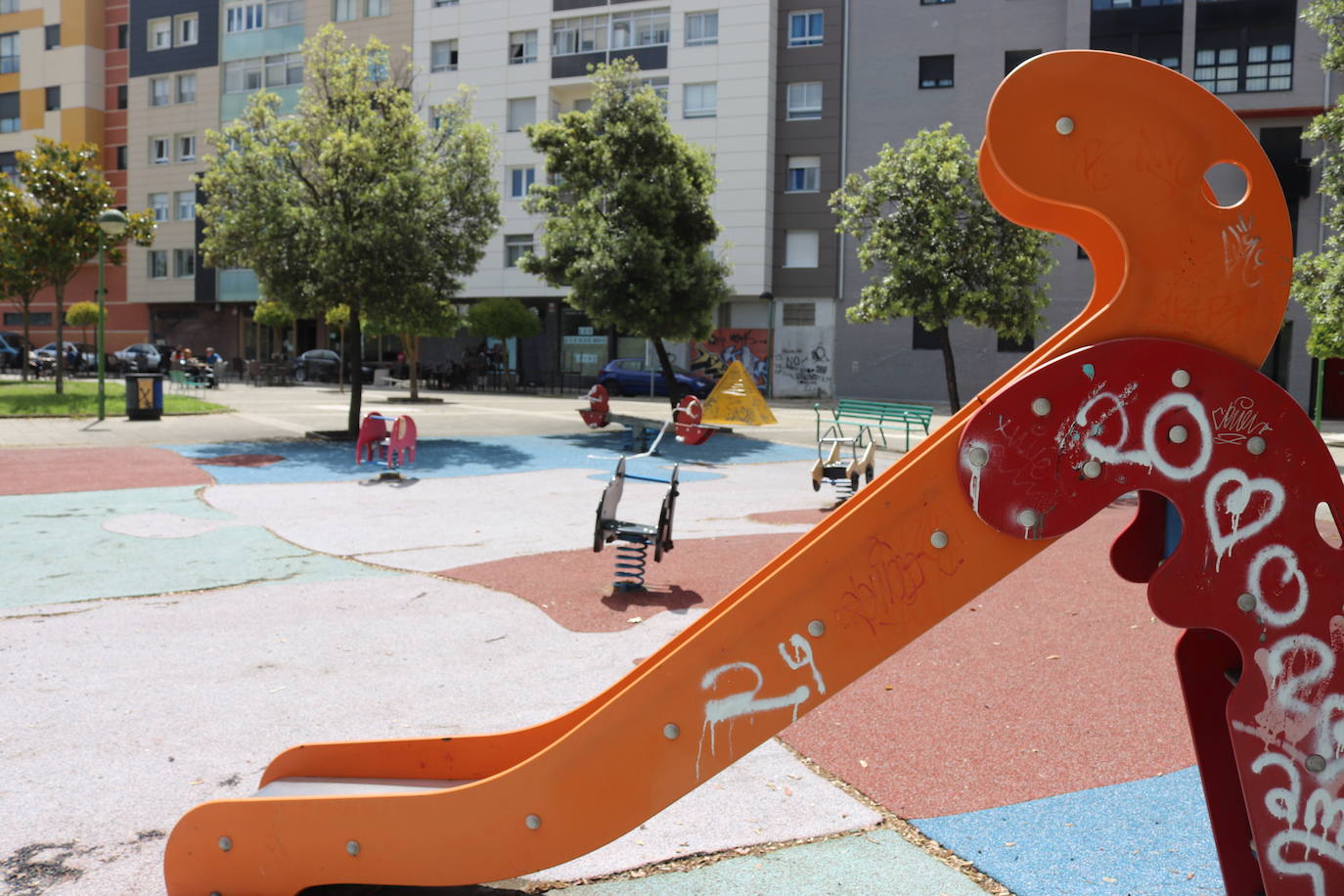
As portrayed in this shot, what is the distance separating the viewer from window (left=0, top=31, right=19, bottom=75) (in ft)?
188

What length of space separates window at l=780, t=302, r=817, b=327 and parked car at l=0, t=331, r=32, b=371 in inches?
1382

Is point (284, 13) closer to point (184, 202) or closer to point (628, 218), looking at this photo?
point (184, 202)

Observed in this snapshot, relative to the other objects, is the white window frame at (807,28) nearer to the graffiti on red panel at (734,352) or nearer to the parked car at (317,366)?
the graffiti on red panel at (734,352)

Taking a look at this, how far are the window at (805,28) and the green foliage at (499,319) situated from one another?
49.0 ft

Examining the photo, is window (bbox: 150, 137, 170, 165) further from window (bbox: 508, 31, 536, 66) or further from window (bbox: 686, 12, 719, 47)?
window (bbox: 686, 12, 719, 47)

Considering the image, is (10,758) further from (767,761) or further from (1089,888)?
(1089,888)

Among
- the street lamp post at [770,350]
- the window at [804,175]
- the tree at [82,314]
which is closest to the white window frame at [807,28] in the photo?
the window at [804,175]

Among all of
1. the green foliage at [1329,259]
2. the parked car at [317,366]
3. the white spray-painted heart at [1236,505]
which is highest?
the green foliage at [1329,259]

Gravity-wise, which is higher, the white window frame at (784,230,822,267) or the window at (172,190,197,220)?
the window at (172,190,197,220)

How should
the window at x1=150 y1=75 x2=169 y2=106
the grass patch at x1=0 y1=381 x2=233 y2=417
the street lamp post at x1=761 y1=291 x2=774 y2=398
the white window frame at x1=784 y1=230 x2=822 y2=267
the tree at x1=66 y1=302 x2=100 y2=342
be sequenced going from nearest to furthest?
the grass patch at x1=0 y1=381 x2=233 y2=417, the white window frame at x1=784 y1=230 x2=822 y2=267, the street lamp post at x1=761 y1=291 x2=774 y2=398, the tree at x1=66 y1=302 x2=100 y2=342, the window at x1=150 y1=75 x2=169 y2=106

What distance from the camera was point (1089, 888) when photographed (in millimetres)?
3279

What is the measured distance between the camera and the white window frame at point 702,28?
41094 millimetres

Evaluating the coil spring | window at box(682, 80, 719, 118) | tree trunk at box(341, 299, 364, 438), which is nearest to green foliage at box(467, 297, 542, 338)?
window at box(682, 80, 719, 118)

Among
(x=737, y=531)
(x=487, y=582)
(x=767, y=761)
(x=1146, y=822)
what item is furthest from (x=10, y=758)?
(x=737, y=531)
